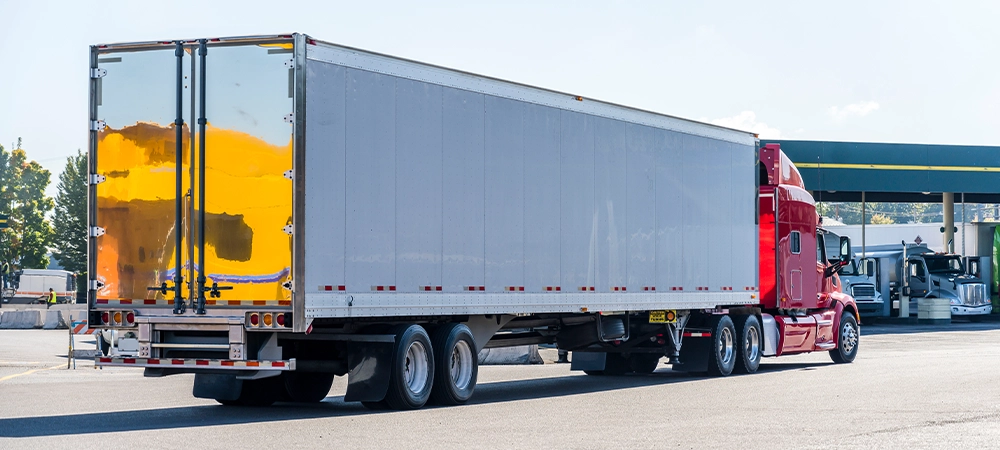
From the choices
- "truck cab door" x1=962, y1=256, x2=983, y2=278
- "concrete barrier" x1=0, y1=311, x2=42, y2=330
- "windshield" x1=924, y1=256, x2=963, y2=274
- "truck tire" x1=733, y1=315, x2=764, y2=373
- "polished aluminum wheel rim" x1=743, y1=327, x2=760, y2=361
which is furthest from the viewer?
"truck cab door" x1=962, y1=256, x2=983, y2=278

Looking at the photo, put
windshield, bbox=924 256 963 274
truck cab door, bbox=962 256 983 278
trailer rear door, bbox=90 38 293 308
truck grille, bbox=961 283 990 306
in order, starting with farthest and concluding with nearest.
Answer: truck cab door, bbox=962 256 983 278, windshield, bbox=924 256 963 274, truck grille, bbox=961 283 990 306, trailer rear door, bbox=90 38 293 308

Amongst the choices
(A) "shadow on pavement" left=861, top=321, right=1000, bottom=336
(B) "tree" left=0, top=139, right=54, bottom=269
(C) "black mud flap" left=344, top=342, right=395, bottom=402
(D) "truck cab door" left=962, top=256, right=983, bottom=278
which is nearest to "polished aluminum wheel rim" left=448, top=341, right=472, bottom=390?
(C) "black mud flap" left=344, top=342, right=395, bottom=402

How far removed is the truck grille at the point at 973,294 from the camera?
47.4 metres

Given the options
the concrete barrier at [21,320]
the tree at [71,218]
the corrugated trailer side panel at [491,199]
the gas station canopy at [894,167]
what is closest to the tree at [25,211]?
the tree at [71,218]

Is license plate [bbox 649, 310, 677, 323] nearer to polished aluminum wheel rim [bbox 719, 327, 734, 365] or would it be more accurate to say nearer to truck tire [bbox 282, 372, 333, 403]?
polished aluminum wheel rim [bbox 719, 327, 734, 365]

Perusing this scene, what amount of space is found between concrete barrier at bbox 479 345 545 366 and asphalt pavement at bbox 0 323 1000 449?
2.72m

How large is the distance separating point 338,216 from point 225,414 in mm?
2560

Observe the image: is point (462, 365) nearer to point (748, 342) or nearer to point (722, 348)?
point (722, 348)

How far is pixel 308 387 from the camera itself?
1591 cm

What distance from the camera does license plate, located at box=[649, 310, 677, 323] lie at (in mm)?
19859

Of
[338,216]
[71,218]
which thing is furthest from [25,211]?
[338,216]

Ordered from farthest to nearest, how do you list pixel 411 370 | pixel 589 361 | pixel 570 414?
1. pixel 589 361
2. pixel 411 370
3. pixel 570 414

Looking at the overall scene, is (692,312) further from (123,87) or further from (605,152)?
(123,87)

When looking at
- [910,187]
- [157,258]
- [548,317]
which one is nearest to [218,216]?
[157,258]
